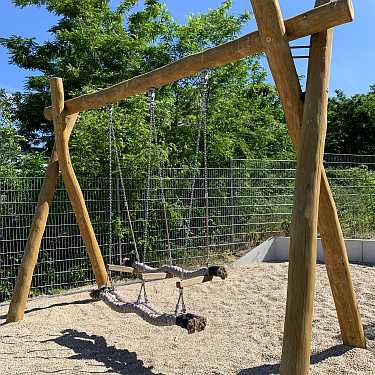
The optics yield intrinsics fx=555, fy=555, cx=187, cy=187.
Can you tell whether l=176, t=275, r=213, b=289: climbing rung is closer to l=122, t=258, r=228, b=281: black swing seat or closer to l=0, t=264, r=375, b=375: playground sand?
l=122, t=258, r=228, b=281: black swing seat

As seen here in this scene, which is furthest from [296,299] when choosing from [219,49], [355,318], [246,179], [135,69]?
[135,69]

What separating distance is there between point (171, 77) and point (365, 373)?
2822mm

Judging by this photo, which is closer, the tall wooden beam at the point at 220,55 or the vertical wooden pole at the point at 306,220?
the vertical wooden pole at the point at 306,220

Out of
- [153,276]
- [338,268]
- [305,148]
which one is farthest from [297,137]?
[153,276]

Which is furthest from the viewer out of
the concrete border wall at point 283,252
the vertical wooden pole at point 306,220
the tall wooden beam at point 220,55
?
the concrete border wall at point 283,252

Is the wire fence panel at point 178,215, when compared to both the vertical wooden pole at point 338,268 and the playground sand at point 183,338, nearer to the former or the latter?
the playground sand at point 183,338

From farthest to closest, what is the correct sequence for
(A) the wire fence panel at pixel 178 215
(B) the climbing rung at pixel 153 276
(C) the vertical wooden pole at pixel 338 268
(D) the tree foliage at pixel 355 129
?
(D) the tree foliage at pixel 355 129
(A) the wire fence panel at pixel 178 215
(B) the climbing rung at pixel 153 276
(C) the vertical wooden pole at pixel 338 268

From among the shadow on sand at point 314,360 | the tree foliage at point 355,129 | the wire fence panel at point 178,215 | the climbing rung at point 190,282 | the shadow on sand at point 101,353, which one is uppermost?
the tree foliage at point 355,129

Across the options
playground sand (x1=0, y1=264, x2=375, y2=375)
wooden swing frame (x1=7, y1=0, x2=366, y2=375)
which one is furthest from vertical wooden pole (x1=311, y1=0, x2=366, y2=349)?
playground sand (x1=0, y1=264, x2=375, y2=375)

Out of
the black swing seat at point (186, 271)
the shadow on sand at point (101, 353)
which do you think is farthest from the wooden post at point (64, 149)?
the shadow on sand at point (101, 353)

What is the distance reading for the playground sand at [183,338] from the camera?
4.04 metres

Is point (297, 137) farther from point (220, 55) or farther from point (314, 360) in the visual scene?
point (314, 360)

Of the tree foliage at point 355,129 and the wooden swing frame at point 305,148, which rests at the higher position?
the tree foliage at point 355,129

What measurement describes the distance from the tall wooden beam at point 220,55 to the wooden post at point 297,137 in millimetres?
115
